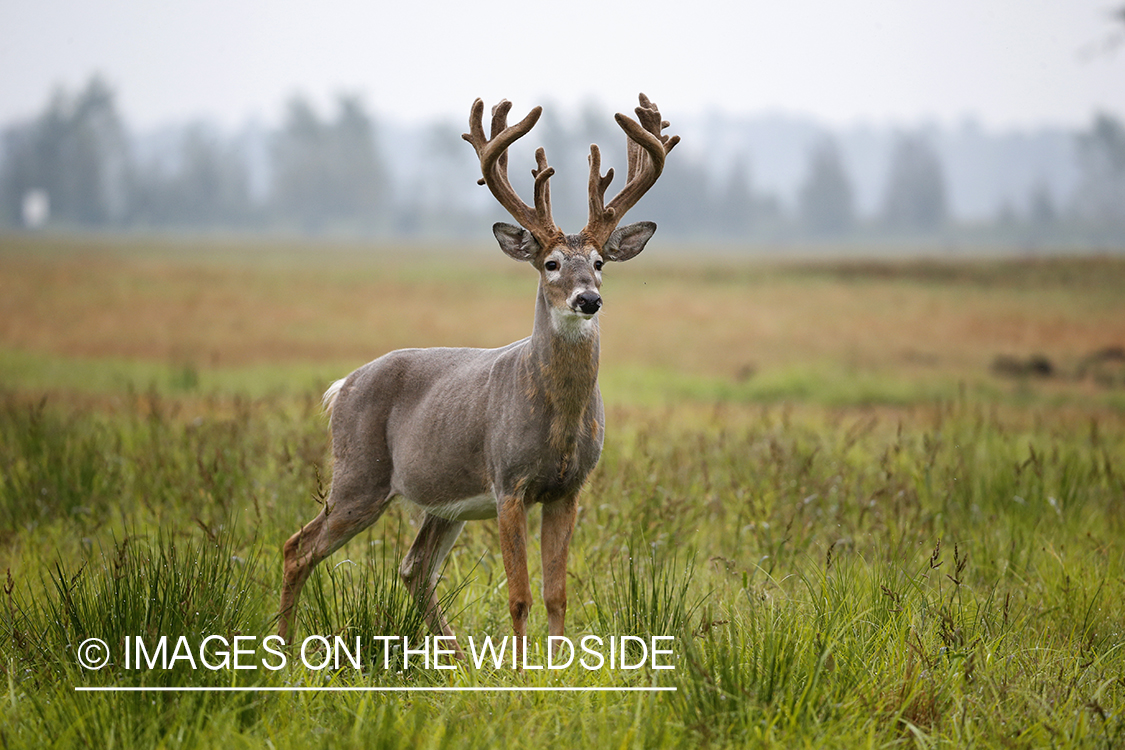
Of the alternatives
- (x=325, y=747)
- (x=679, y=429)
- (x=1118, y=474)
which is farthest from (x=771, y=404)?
(x=325, y=747)

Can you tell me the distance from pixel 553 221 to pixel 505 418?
42.3 inches

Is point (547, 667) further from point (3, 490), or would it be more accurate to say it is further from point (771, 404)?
point (771, 404)

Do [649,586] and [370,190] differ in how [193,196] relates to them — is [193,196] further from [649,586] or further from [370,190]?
[649,586]

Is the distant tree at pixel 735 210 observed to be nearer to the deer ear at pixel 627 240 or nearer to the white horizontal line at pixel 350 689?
the deer ear at pixel 627 240

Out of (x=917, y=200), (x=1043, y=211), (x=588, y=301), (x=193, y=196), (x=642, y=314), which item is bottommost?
(x=642, y=314)

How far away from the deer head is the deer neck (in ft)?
0.53

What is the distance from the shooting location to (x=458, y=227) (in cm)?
13712

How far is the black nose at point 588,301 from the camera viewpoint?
523 centimetres

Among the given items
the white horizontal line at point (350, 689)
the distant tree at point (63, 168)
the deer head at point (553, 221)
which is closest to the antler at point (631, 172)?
the deer head at point (553, 221)

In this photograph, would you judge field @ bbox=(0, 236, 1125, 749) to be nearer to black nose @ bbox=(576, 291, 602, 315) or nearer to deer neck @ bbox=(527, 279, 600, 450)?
deer neck @ bbox=(527, 279, 600, 450)

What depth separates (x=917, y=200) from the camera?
14988cm

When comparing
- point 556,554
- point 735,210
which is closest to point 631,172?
point 556,554

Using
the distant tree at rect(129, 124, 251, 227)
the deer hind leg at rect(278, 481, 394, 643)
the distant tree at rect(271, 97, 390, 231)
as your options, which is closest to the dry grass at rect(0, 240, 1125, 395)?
the deer hind leg at rect(278, 481, 394, 643)

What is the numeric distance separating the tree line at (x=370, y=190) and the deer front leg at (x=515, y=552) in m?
112
